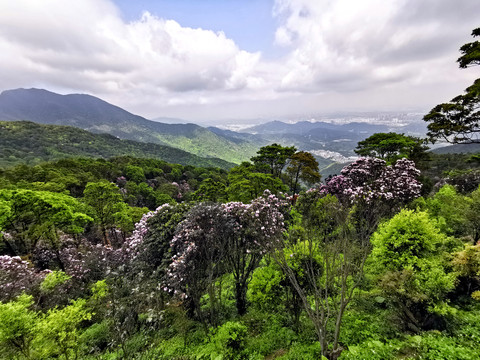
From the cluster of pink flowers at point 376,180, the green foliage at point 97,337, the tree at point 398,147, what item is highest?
the tree at point 398,147

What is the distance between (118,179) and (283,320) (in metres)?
50.5

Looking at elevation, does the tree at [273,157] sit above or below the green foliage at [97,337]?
above

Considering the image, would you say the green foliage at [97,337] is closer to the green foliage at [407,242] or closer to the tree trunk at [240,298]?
the tree trunk at [240,298]

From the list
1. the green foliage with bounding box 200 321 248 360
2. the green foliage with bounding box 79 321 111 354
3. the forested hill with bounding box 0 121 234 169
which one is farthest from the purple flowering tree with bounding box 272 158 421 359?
the forested hill with bounding box 0 121 234 169

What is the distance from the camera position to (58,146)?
408ft

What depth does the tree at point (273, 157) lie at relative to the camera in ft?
97.1

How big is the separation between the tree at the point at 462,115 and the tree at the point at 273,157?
15.1m

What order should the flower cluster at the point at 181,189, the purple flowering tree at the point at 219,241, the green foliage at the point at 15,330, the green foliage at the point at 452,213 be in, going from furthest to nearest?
1. the flower cluster at the point at 181,189
2. the green foliage at the point at 452,213
3. the purple flowering tree at the point at 219,241
4. the green foliage at the point at 15,330

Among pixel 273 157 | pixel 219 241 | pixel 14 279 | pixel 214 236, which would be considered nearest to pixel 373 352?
pixel 219 241

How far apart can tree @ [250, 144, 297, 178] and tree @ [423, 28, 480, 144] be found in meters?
15.1

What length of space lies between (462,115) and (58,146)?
539ft

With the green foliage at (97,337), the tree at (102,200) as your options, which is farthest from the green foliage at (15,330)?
the tree at (102,200)

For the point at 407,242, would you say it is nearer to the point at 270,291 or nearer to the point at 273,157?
the point at 270,291

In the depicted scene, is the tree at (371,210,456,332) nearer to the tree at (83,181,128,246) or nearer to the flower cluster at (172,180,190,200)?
the tree at (83,181,128,246)
